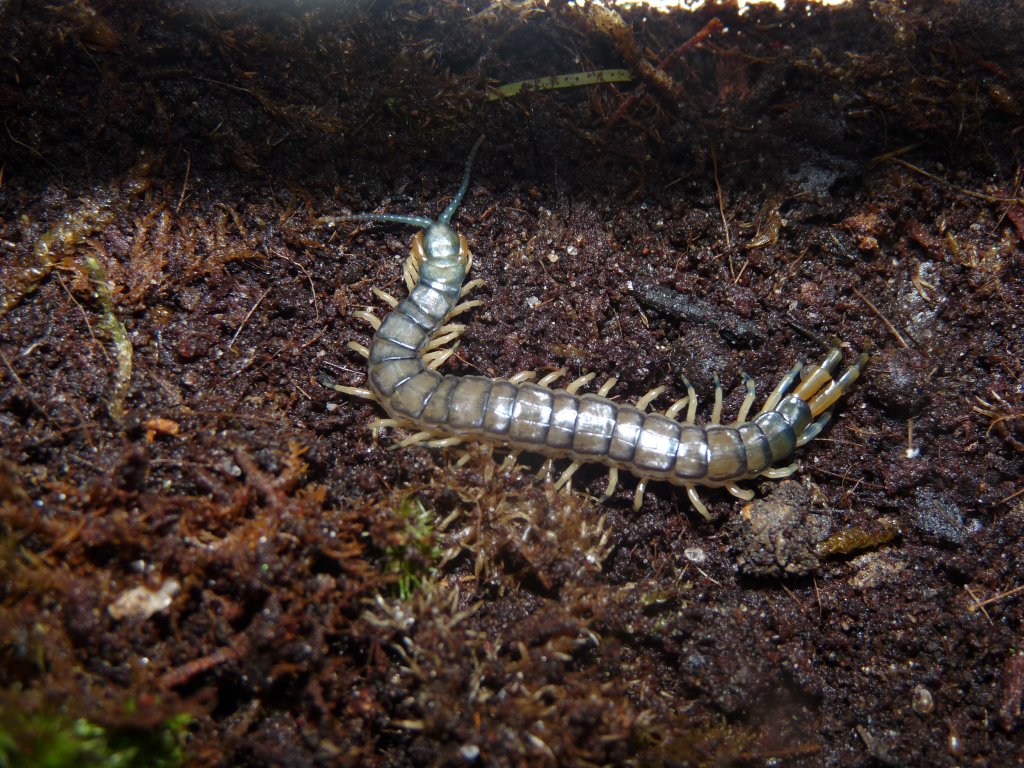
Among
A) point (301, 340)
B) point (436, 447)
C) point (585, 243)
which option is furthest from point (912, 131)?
point (301, 340)

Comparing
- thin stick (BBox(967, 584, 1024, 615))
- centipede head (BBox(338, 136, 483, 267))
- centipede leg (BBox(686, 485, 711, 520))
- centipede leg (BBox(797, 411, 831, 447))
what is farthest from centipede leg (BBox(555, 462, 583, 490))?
thin stick (BBox(967, 584, 1024, 615))

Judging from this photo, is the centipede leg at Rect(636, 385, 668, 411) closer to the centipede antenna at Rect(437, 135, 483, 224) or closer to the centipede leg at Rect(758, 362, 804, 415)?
the centipede leg at Rect(758, 362, 804, 415)

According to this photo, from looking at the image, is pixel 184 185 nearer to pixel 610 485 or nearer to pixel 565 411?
pixel 565 411

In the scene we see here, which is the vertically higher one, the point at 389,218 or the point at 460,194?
the point at 460,194

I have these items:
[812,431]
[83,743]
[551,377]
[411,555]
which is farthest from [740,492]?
[83,743]

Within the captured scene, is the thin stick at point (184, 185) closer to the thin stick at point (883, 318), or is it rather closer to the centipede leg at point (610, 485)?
the centipede leg at point (610, 485)

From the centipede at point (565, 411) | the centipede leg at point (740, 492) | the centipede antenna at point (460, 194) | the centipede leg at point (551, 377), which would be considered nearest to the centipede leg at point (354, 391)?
the centipede at point (565, 411)
